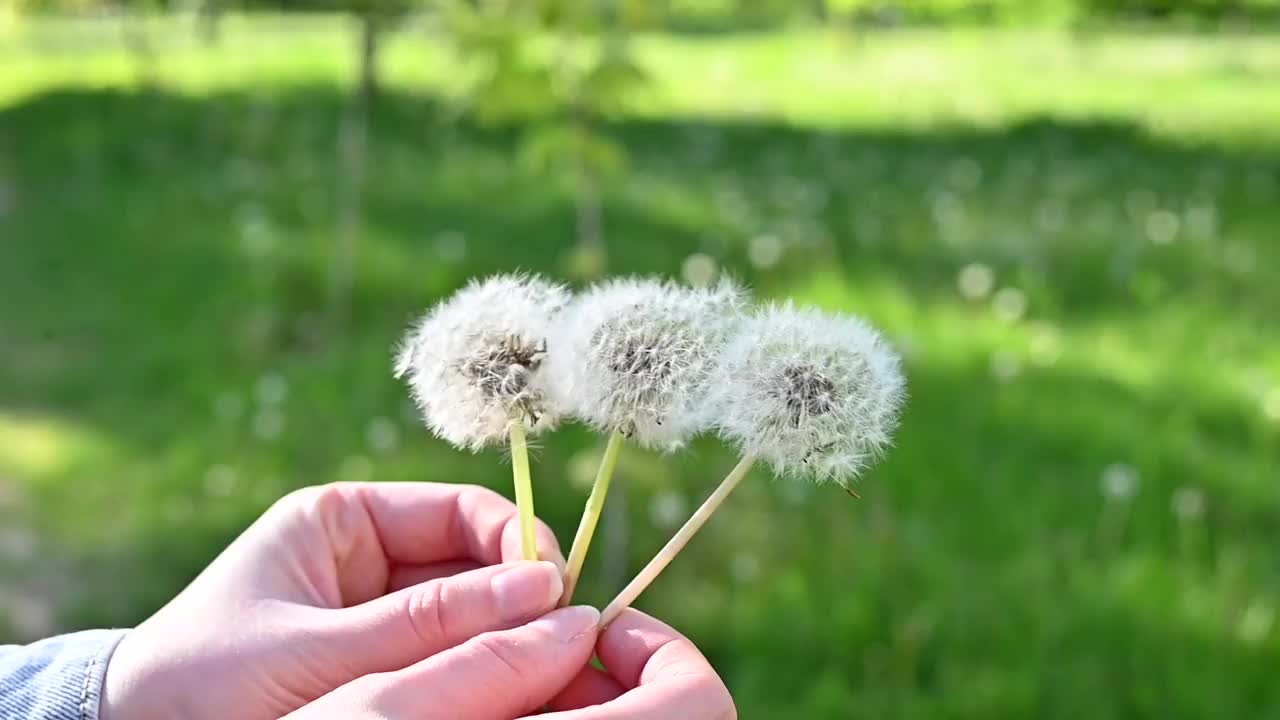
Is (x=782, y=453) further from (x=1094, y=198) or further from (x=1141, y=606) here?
(x=1094, y=198)

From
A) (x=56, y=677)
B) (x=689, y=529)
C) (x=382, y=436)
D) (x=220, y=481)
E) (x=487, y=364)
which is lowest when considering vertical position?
(x=220, y=481)

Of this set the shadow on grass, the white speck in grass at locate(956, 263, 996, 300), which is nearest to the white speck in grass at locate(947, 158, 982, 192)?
the shadow on grass

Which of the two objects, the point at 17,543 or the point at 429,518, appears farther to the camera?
the point at 17,543

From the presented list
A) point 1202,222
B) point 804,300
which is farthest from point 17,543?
point 1202,222

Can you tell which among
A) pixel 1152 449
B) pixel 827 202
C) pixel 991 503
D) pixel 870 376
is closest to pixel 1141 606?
pixel 991 503

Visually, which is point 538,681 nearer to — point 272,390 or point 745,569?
point 745,569

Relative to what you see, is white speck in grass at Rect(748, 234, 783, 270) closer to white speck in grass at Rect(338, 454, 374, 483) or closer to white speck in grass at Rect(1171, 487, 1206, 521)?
white speck in grass at Rect(338, 454, 374, 483)

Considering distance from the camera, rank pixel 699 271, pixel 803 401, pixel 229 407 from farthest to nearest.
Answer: pixel 699 271 → pixel 229 407 → pixel 803 401
